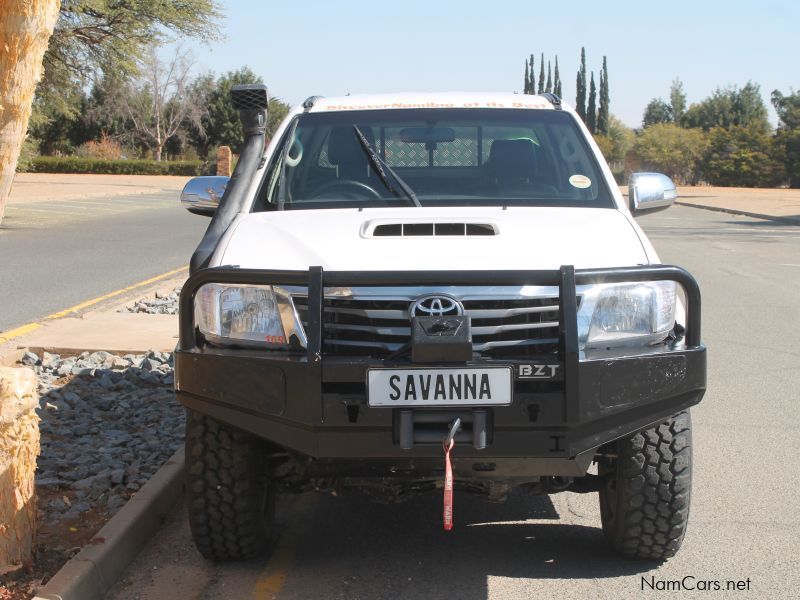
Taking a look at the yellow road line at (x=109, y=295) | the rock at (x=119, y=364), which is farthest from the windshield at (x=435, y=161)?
the yellow road line at (x=109, y=295)

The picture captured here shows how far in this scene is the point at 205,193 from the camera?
5.83m

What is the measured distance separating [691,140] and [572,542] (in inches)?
2402

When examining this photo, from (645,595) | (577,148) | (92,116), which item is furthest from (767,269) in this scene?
(92,116)

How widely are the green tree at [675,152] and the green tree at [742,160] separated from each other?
1.26m

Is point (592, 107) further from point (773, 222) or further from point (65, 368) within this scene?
point (65, 368)

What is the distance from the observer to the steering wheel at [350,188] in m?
5.07

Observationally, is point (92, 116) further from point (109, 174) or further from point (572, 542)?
point (572, 542)

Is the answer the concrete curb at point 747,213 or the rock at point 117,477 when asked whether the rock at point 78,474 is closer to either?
the rock at point 117,477

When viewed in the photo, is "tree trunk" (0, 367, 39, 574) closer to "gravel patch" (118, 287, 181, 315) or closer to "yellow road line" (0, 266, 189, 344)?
"yellow road line" (0, 266, 189, 344)

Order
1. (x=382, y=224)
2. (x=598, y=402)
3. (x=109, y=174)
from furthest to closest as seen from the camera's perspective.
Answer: (x=109, y=174) < (x=382, y=224) < (x=598, y=402)

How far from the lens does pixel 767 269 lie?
1586 centimetres

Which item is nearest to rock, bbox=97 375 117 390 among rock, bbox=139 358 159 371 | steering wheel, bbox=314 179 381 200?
rock, bbox=139 358 159 371

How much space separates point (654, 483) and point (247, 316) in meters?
1.60

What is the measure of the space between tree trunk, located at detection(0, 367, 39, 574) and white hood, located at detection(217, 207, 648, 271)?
83 cm
